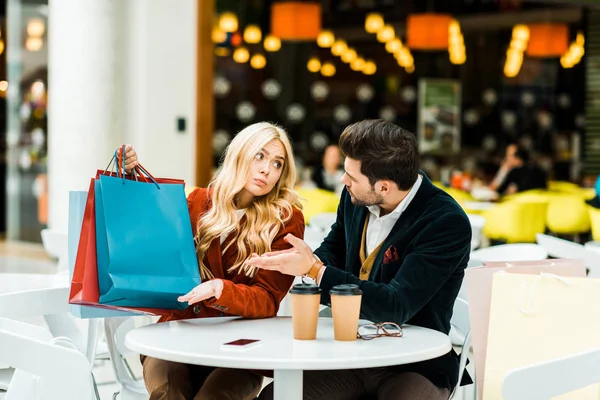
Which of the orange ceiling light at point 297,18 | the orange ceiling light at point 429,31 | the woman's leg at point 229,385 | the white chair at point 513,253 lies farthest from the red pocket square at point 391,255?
the orange ceiling light at point 429,31

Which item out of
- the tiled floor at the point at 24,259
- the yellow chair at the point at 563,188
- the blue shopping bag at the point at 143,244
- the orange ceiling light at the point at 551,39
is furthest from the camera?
the orange ceiling light at the point at 551,39

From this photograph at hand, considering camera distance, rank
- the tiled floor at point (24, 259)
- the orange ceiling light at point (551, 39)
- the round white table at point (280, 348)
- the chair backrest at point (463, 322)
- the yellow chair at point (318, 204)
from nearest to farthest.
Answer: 1. the round white table at point (280, 348)
2. the chair backrest at point (463, 322)
3. the yellow chair at point (318, 204)
4. the tiled floor at point (24, 259)
5. the orange ceiling light at point (551, 39)

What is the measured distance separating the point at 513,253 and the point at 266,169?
160 centimetres

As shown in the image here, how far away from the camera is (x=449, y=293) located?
2.68 metres

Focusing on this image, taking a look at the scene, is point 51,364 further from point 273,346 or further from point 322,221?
point 322,221

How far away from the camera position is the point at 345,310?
2.36m

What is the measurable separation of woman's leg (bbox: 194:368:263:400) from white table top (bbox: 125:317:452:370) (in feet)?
0.53

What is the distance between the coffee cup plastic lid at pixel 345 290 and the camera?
2340 mm

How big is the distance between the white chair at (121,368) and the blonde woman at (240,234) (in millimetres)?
321

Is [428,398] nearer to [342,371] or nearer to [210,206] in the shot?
[342,371]

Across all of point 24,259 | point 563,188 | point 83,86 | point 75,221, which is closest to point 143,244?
point 75,221

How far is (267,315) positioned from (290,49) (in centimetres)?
1071

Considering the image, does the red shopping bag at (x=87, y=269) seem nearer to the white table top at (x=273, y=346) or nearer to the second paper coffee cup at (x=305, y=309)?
the white table top at (x=273, y=346)

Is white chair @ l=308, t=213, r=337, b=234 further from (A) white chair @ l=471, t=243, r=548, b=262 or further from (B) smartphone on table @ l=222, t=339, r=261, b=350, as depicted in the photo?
(B) smartphone on table @ l=222, t=339, r=261, b=350
